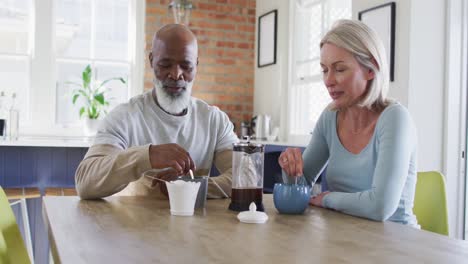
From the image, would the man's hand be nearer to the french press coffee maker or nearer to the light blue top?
the french press coffee maker

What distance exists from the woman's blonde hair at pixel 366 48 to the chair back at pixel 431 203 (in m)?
0.32

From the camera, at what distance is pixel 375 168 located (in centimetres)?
156

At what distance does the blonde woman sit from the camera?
4.94ft

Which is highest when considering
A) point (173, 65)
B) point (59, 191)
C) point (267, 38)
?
point (267, 38)

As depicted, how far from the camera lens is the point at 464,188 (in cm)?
340

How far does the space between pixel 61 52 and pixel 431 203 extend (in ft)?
14.2

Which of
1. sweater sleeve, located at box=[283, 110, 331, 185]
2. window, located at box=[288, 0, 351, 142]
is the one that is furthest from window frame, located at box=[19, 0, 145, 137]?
sweater sleeve, located at box=[283, 110, 331, 185]

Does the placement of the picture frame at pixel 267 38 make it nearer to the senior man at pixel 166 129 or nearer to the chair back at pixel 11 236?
the senior man at pixel 166 129

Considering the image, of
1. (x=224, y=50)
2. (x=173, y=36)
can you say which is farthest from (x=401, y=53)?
(x=224, y=50)

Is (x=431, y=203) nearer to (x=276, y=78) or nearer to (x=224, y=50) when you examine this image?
(x=276, y=78)

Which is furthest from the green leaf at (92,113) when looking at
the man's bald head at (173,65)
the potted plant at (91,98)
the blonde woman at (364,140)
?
the blonde woman at (364,140)

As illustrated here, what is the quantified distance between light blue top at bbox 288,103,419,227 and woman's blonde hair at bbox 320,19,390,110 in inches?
3.1

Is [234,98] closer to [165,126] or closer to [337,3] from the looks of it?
[337,3]

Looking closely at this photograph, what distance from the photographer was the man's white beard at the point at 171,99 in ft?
6.48
